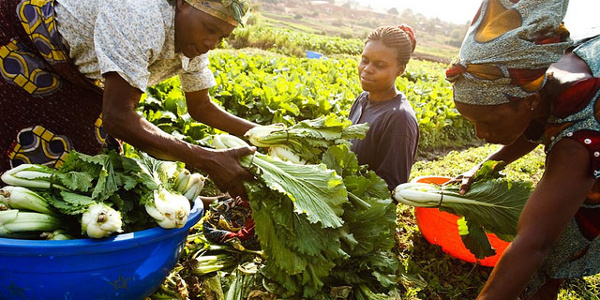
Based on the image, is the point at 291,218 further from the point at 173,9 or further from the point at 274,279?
the point at 173,9

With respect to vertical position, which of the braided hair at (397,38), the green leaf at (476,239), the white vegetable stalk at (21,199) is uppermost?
the braided hair at (397,38)

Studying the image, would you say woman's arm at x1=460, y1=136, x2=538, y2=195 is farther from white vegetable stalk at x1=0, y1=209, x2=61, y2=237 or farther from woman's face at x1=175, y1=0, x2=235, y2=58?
white vegetable stalk at x1=0, y1=209, x2=61, y2=237

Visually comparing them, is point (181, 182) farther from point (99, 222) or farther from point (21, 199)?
point (21, 199)

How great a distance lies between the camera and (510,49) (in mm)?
1816

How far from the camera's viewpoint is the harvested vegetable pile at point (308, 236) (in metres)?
2.19

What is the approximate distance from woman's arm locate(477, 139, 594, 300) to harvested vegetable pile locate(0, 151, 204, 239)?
1.50 meters

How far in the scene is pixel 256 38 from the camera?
21.1 m

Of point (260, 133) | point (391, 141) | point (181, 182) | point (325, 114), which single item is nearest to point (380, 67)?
point (391, 141)

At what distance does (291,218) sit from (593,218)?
1600 millimetres

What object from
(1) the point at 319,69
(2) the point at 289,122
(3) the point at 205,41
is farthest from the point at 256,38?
(3) the point at 205,41

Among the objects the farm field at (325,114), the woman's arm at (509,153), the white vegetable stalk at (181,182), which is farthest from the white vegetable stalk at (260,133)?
the woman's arm at (509,153)

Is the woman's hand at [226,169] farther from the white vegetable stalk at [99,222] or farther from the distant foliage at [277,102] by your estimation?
the distant foliage at [277,102]

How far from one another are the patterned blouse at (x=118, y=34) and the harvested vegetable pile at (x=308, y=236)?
0.74 meters

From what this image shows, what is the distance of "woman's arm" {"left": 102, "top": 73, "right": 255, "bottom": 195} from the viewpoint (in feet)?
6.87
